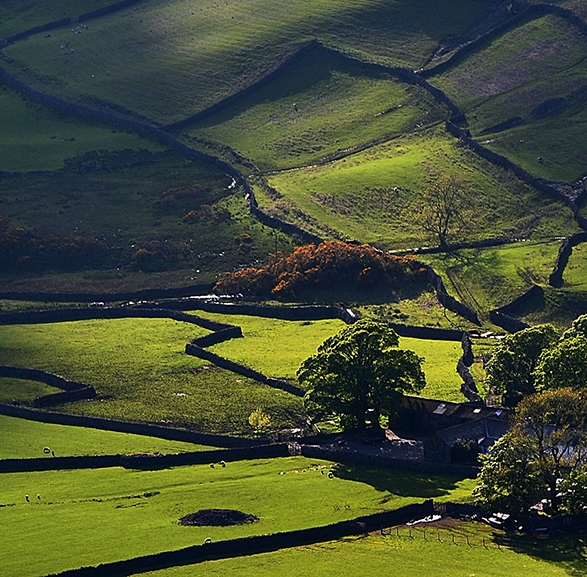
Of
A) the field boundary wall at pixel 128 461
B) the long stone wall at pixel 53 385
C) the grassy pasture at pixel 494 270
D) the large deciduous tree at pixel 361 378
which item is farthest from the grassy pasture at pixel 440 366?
the long stone wall at pixel 53 385

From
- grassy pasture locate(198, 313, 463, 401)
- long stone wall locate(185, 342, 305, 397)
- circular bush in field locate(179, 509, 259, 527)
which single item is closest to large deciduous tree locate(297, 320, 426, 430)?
grassy pasture locate(198, 313, 463, 401)

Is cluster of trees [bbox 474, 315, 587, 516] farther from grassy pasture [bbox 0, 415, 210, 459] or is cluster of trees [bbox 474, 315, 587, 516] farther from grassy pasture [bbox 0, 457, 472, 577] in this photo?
grassy pasture [bbox 0, 415, 210, 459]

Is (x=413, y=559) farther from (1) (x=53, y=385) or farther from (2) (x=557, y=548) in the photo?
(1) (x=53, y=385)

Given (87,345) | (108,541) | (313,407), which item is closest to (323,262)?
(87,345)

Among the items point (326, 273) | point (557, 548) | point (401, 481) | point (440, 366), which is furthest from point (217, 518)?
point (326, 273)

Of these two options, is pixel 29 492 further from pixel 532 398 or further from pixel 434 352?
pixel 434 352

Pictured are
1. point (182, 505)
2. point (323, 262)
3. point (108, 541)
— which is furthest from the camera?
point (323, 262)

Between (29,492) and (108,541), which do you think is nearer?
(108,541)
